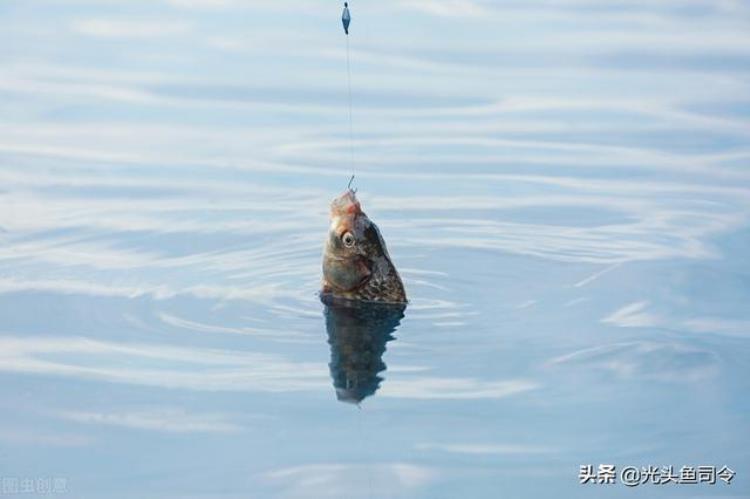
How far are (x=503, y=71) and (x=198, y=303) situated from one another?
6595mm

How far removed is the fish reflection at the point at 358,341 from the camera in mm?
8352

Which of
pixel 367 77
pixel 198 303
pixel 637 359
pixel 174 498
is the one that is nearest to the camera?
pixel 174 498

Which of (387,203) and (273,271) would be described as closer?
(273,271)

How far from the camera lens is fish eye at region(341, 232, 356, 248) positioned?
9.30 m

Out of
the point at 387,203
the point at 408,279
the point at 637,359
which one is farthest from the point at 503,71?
the point at 637,359

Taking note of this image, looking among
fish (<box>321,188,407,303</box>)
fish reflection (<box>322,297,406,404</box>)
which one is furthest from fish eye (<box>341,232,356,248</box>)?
fish reflection (<box>322,297,406,404</box>)

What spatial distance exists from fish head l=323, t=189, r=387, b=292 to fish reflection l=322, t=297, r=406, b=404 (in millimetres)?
134

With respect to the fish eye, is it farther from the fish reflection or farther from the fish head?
the fish reflection

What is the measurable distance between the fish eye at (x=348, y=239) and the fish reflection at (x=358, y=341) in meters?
0.33

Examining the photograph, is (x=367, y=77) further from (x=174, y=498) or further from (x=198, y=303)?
(x=174, y=498)

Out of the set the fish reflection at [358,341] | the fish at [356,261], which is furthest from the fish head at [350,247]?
the fish reflection at [358,341]

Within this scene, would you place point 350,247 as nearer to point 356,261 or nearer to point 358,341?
point 356,261

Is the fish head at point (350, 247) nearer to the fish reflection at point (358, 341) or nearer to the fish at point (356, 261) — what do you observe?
the fish at point (356, 261)

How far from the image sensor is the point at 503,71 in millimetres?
15633
